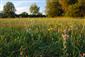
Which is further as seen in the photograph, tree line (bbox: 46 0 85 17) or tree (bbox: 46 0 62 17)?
tree (bbox: 46 0 62 17)

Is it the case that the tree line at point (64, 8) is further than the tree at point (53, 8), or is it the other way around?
the tree at point (53, 8)

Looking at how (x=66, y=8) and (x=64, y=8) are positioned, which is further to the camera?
(x=64, y=8)

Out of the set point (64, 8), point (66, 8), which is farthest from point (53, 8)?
point (66, 8)

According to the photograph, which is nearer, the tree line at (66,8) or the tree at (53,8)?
the tree line at (66,8)

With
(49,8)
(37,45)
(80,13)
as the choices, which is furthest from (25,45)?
(49,8)

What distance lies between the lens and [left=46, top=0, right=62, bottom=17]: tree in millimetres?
37469

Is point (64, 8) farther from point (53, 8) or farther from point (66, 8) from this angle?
point (53, 8)

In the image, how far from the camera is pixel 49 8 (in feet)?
123

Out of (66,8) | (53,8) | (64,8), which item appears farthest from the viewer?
(64,8)

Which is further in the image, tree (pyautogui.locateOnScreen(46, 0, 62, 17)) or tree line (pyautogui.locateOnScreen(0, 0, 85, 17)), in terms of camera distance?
tree (pyautogui.locateOnScreen(46, 0, 62, 17))

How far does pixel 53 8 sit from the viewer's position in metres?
37.9

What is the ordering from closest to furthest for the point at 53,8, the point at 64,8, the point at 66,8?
the point at 66,8, the point at 53,8, the point at 64,8

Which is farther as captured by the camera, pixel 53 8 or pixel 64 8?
pixel 64 8

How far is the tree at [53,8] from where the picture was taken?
37469mm
